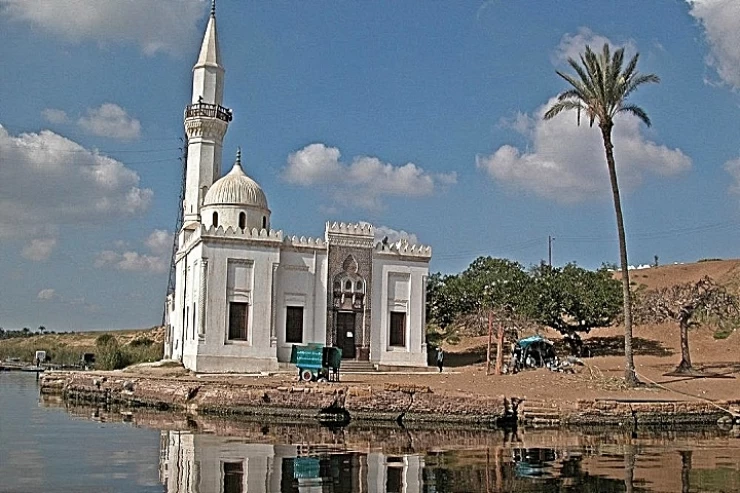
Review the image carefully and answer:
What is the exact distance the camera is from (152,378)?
112 ft

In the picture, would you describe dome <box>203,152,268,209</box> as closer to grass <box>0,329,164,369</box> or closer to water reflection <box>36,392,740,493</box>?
grass <box>0,329,164,369</box>

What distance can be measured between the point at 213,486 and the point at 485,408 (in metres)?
13.2

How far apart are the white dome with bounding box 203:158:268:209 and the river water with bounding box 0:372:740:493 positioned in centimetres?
2051

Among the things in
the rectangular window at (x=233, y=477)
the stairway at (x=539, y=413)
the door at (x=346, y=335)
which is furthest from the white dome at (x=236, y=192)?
the rectangular window at (x=233, y=477)

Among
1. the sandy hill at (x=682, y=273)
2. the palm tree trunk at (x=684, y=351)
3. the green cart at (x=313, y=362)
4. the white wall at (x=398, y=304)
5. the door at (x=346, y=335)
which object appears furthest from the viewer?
the sandy hill at (x=682, y=273)

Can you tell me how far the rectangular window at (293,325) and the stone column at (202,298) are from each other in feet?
13.8

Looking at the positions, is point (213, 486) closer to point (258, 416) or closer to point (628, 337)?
point (258, 416)

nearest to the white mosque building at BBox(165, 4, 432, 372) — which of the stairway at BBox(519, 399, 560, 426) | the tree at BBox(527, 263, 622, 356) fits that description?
the tree at BBox(527, 263, 622, 356)

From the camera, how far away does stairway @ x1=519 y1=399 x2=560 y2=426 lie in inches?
993

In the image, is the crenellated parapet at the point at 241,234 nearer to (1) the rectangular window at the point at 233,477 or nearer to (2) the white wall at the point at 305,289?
(2) the white wall at the point at 305,289

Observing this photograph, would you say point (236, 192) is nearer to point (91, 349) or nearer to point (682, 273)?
point (91, 349)

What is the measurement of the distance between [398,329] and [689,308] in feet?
A: 47.8

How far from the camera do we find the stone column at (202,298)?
4012 cm

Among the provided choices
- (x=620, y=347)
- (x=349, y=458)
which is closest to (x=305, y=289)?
(x=620, y=347)
